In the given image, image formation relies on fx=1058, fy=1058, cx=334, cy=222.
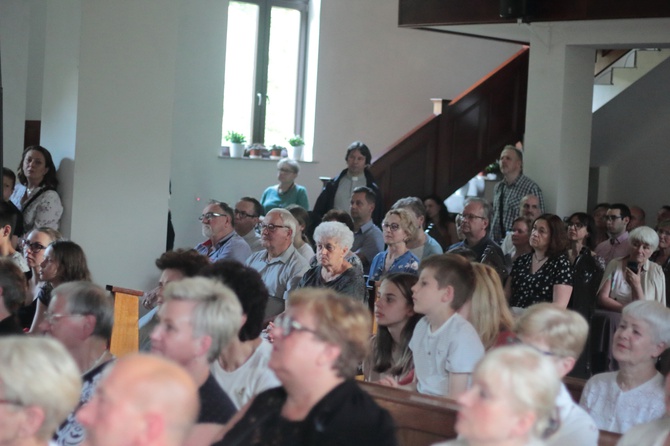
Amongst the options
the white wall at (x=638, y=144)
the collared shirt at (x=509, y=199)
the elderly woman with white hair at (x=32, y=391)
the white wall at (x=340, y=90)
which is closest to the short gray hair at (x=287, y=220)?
the collared shirt at (x=509, y=199)

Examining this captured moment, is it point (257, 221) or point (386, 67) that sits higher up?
point (386, 67)

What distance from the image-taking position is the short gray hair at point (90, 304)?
144 inches

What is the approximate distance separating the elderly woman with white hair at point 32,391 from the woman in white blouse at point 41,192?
432 cm

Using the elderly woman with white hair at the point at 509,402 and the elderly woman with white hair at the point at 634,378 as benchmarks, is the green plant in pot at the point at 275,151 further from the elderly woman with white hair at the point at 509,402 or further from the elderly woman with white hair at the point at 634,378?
the elderly woman with white hair at the point at 509,402

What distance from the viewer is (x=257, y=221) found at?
293 inches

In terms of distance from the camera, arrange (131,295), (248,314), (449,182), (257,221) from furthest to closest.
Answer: (449,182) → (257,221) → (131,295) → (248,314)

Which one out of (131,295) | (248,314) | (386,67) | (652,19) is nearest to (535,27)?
(652,19)

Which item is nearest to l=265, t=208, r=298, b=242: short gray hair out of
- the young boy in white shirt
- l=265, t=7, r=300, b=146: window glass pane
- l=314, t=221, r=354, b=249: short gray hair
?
l=314, t=221, r=354, b=249: short gray hair

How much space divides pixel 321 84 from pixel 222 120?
1272mm

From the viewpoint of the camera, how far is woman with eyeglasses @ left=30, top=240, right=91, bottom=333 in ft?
16.3

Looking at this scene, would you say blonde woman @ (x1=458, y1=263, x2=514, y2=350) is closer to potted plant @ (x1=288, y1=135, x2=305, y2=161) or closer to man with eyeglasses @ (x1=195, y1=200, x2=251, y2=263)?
man with eyeglasses @ (x1=195, y1=200, x2=251, y2=263)

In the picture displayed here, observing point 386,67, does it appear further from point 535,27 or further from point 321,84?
point 535,27

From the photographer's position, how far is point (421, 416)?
346 cm

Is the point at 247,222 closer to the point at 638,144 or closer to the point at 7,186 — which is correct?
the point at 7,186
